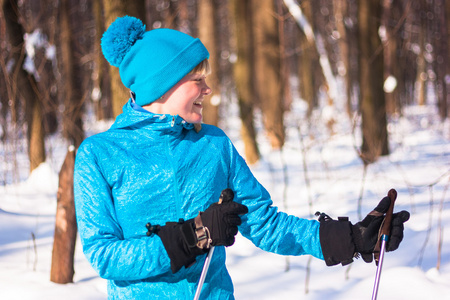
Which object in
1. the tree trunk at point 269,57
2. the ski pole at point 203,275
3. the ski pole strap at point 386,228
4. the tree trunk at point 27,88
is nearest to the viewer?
the ski pole at point 203,275

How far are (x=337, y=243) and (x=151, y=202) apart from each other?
66 cm

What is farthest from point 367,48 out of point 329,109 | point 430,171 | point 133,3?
point 133,3

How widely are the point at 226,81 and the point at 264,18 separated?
2424 cm

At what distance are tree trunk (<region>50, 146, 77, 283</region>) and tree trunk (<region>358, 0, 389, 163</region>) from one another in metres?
6.62

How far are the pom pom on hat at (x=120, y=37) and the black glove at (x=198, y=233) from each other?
Result: 2.08 feet

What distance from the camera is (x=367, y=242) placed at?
1735mm

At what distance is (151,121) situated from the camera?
169 cm

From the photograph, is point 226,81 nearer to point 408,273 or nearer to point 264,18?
point 264,18

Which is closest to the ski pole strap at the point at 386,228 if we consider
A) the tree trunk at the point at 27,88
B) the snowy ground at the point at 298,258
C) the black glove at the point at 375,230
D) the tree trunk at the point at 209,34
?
the black glove at the point at 375,230

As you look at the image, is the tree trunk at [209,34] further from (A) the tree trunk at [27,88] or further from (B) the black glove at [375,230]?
(B) the black glove at [375,230]

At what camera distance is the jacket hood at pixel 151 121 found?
1664 mm

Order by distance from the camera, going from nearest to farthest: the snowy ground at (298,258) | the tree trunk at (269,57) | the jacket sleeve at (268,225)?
the jacket sleeve at (268,225) → the snowy ground at (298,258) → the tree trunk at (269,57)

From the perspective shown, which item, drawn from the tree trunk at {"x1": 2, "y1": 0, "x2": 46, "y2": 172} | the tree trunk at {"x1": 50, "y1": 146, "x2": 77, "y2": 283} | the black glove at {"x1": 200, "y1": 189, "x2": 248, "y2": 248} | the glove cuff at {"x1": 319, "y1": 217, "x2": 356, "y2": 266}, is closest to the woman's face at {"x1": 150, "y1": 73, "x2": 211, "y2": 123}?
the black glove at {"x1": 200, "y1": 189, "x2": 248, "y2": 248}

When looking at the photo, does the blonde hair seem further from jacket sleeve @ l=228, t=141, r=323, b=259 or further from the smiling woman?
jacket sleeve @ l=228, t=141, r=323, b=259
